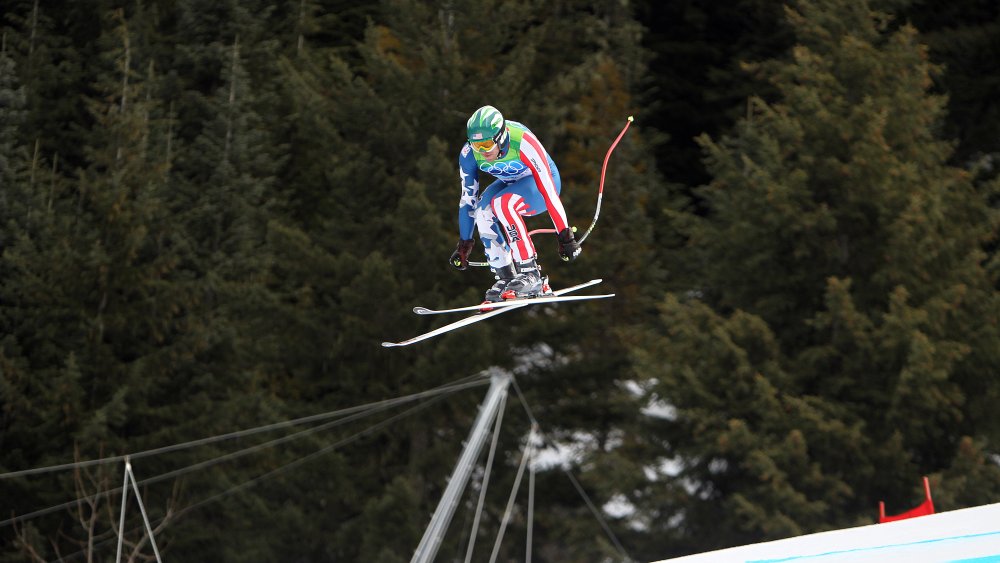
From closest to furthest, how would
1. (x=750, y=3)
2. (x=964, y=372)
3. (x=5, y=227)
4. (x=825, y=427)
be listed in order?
(x=825, y=427) < (x=964, y=372) < (x=5, y=227) < (x=750, y=3)

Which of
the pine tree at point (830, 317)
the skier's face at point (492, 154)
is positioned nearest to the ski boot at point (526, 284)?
the skier's face at point (492, 154)

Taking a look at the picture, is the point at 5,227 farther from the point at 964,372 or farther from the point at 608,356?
the point at 964,372

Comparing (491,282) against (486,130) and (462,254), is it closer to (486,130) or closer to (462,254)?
(462,254)

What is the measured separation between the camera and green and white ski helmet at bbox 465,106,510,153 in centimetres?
903

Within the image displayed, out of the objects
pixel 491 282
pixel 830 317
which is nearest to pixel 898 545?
pixel 830 317

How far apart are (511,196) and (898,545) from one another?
176 inches

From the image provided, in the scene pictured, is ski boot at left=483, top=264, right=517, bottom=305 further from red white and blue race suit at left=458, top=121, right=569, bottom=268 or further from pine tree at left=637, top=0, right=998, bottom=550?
pine tree at left=637, top=0, right=998, bottom=550

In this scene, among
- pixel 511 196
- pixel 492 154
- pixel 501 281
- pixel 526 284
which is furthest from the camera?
pixel 501 281

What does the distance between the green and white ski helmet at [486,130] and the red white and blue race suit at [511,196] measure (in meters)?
0.12

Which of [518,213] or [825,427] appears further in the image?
[825,427]

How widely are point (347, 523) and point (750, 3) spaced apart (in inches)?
550

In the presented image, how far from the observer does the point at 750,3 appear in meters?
33.1

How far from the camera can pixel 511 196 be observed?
Result: 9555 mm

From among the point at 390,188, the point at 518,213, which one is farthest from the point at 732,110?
the point at 518,213
